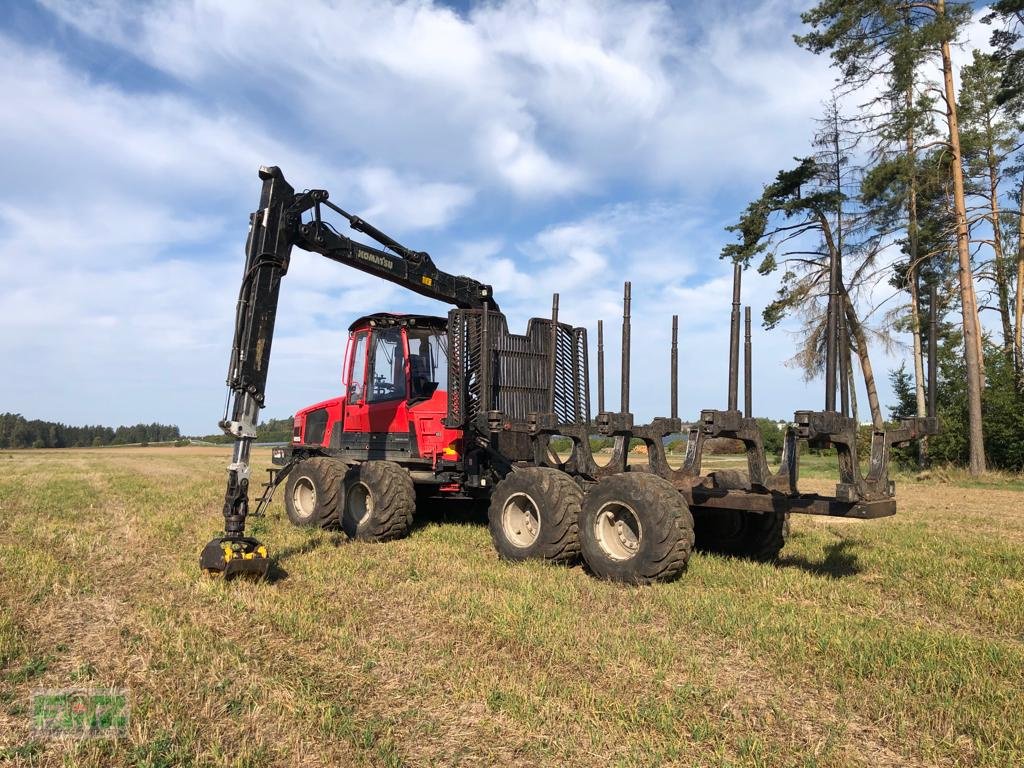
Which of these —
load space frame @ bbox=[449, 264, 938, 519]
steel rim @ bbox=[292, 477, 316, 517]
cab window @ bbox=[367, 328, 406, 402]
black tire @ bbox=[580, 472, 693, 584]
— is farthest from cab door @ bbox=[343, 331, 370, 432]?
black tire @ bbox=[580, 472, 693, 584]

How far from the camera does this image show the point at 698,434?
648 cm

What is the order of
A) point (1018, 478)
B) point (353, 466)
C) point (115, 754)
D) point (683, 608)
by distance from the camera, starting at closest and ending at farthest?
point (115, 754) → point (683, 608) → point (353, 466) → point (1018, 478)

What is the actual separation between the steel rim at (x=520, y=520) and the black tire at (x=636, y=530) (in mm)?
711

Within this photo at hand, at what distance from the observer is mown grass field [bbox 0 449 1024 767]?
10.00ft

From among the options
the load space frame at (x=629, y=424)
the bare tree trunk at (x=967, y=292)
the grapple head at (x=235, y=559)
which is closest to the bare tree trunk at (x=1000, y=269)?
the bare tree trunk at (x=967, y=292)

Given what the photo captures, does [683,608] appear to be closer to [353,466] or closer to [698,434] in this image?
[698,434]

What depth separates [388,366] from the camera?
373 inches

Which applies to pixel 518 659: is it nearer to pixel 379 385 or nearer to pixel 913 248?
pixel 379 385

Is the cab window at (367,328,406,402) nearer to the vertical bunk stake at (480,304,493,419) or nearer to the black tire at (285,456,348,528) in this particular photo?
the black tire at (285,456,348,528)

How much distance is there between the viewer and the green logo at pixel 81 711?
3.12 m

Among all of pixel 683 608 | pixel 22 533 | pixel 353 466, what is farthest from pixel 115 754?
pixel 22 533

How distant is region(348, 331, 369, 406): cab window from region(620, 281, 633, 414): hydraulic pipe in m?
3.75

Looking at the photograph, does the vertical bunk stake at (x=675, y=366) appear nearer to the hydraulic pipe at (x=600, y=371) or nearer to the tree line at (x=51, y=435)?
the hydraulic pipe at (x=600, y=371)

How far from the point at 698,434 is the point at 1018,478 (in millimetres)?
15635
